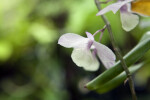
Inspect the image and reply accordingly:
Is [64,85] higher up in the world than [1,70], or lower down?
lower down

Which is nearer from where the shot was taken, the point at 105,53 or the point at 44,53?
the point at 105,53

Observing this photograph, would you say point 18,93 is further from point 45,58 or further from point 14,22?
point 14,22

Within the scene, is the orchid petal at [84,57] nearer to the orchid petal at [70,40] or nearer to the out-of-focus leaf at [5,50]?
the orchid petal at [70,40]

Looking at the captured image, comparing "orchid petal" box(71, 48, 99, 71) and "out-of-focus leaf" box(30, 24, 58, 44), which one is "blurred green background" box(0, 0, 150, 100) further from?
"orchid petal" box(71, 48, 99, 71)


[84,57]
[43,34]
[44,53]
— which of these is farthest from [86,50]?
[44,53]

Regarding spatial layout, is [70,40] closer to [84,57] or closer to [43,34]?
[84,57]

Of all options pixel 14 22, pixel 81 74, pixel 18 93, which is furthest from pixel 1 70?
pixel 81 74
